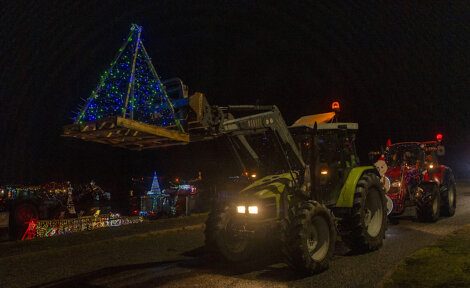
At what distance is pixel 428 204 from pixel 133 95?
10.1 m

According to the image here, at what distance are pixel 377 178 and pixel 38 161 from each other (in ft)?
118

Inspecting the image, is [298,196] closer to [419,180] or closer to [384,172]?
[384,172]

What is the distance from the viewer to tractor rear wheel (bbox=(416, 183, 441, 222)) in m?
13.4

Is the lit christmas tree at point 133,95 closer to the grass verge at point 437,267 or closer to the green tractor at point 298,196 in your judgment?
the green tractor at point 298,196

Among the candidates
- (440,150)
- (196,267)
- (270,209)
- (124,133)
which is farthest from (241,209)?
(440,150)

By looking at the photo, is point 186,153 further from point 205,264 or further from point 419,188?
point 205,264

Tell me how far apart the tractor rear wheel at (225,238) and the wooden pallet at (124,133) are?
6.11 ft

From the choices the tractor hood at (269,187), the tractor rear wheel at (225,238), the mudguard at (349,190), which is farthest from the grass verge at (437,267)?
the tractor rear wheel at (225,238)

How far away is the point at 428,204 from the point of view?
13359mm

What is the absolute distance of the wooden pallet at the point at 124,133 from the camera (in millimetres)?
6363

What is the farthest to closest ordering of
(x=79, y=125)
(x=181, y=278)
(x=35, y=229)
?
1. (x=35, y=229)
2. (x=181, y=278)
3. (x=79, y=125)

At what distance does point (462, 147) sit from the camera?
50406 millimetres

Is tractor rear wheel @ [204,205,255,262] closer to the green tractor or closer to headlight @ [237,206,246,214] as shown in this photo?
the green tractor

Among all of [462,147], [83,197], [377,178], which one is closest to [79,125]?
[377,178]
